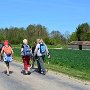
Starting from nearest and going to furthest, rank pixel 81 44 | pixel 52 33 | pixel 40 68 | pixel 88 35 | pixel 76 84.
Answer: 1. pixel 76 84
2. pixel 40 68
3. pixel 81 44
4. pixel 88 35
5. pixel 52 33

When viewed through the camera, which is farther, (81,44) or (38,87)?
(81,44)

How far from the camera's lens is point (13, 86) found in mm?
13656

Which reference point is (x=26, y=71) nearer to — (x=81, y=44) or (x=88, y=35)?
(x=81, y=44)

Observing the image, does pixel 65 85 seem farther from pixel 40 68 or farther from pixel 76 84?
pixel 40 68

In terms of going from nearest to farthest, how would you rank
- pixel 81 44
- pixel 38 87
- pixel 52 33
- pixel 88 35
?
pixel 38 87
pixel 81 44
pixel 88 35
pixel 52 33

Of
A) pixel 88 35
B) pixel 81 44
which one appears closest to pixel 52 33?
pixel 88 35

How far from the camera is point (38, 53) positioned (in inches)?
752

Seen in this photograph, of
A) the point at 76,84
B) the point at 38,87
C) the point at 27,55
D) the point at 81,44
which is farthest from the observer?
the point at 81,44

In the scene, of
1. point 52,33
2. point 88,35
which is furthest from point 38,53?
point 52,33

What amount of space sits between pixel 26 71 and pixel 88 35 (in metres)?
154

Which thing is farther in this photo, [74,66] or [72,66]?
[74,66]

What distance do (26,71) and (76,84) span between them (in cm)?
513

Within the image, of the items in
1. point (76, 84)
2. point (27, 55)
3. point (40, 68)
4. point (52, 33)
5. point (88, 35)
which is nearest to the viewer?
point (76, 84)

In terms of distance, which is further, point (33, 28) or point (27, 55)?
point (33, 28)
